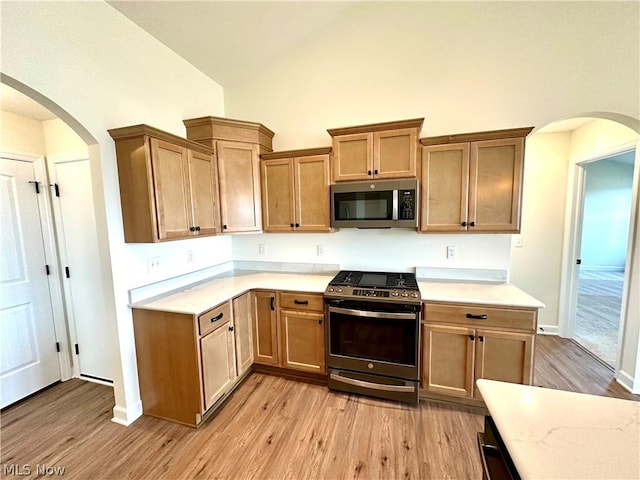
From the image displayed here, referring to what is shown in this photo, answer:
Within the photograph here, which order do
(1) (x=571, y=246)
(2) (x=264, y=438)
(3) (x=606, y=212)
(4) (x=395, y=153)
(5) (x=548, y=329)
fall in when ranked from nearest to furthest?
(2) (x=264, y=438), (4) (x=395, y=153), (1) (x=571, y=246), (5) (x=548, y=329), (3) (x=606, y=212)

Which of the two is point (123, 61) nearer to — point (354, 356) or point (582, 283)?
point (354, 356)

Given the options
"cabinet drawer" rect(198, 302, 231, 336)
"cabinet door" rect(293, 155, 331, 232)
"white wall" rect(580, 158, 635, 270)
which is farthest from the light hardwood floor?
"white wall" rect(580, 158, 635, 270)

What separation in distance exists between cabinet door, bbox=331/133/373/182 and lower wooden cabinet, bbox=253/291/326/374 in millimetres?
1150

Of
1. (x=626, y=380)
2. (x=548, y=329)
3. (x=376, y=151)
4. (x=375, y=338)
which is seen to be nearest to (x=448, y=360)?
(x=375, y=338)

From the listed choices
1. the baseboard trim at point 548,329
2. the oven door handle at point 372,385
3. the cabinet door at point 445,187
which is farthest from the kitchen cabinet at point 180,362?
the baseboard trim at point 548,329

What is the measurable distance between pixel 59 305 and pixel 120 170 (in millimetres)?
1707

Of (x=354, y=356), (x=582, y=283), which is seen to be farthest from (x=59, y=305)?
(x=582, y=283)

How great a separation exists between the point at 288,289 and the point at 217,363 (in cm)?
82

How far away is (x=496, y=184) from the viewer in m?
2.22

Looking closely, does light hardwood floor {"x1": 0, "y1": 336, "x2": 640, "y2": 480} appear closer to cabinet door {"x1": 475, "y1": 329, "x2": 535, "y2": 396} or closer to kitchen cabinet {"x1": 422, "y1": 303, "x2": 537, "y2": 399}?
kitchen cabinet {"x1": 422, "y1": 303, "x2": 537, "y2": 399}

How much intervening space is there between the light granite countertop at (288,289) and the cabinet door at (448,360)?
0.28 metres

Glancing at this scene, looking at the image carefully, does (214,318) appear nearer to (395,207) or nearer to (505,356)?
(395,207)

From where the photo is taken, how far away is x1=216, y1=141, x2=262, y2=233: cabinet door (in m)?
2.60

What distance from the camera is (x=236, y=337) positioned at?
2.40m
